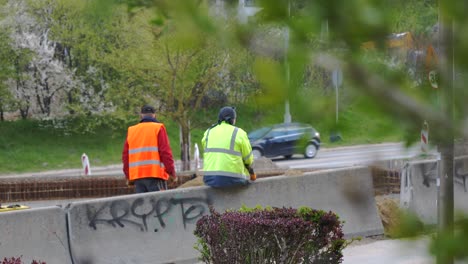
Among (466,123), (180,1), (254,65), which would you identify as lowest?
(466,123)

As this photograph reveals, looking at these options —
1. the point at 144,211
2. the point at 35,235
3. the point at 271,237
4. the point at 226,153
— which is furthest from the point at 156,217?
the point at 271,237

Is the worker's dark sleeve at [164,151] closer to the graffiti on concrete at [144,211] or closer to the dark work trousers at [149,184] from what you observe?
Result: the dark work trousers at [149,184]

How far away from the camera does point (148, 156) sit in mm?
10398

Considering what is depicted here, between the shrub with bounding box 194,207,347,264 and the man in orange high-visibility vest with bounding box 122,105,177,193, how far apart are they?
9.84ft

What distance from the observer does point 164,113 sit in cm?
2469

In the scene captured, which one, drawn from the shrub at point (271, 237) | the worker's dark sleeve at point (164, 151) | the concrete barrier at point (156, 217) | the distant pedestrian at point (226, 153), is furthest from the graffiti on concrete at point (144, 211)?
the shrub at point (271, 237)

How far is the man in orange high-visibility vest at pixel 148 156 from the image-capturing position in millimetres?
10352

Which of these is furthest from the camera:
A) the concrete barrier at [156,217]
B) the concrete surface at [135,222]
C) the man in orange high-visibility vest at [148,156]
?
the man in orange high-visibility vest at [148,156]

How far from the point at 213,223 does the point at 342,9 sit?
5.70 metres

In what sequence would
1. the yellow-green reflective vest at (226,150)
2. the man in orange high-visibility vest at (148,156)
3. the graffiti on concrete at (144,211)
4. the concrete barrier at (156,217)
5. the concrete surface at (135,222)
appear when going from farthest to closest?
the man in orange high-visibility vest at (148,156) → the yellow-green reflective vest at (226,150) → the graffiti on concrete at (144,211) → the concrete barrier at (156,217) → the concrete surface at (135,222)

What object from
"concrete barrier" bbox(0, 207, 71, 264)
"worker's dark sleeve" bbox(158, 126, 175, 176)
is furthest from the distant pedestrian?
"concrete barrier" bbox(0, 207, 71, 264)

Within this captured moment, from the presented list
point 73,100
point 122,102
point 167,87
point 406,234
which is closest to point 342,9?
point 406,234

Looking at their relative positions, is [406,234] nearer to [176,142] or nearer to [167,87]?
[167,87]

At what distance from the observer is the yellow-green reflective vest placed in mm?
9633
